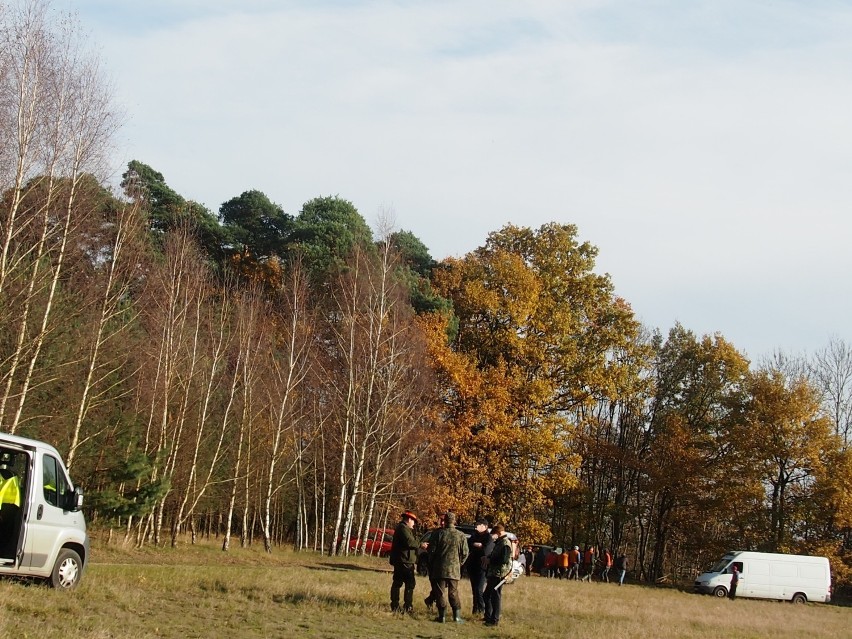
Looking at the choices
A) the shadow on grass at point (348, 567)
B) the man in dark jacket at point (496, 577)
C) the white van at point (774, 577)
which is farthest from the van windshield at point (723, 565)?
the man in dark jacket at point (496, 577)

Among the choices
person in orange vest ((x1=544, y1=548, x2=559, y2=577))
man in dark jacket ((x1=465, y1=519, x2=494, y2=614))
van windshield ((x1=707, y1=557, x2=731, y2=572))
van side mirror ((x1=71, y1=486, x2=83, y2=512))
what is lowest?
person in orange vest ((x1=544, y1=548, x2=559, y2=577))

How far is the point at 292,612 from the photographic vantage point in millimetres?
14195

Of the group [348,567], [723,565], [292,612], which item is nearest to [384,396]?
[348,567]

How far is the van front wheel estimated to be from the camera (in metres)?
12.5

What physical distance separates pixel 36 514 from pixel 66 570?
50.0 inches

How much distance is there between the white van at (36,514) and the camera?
38.9ft

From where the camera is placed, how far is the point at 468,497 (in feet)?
126

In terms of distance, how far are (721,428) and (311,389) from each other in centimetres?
2213

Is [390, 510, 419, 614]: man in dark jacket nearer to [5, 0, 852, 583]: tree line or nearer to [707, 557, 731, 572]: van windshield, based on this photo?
[5, 0, 852, 583]: tree line

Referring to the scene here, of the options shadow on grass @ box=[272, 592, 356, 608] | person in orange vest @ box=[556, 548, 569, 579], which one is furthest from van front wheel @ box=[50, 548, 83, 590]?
person in orange vest @ box=[556, 548, 569, 579]

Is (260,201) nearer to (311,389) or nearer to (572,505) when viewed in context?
(311,389)

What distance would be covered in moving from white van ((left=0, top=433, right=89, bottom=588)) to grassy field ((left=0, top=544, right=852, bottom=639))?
0.35 meters

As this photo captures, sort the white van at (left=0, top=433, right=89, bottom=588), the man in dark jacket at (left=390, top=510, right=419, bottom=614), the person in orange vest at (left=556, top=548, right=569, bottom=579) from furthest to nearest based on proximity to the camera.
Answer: the person in orange vest at (left=556, top=548, right=569, bottom=579)
the man in dark jacket at (left=390, top=510, right=419, bottom=614)
the white van at (left=0, top=433, right=89, bottom=588)

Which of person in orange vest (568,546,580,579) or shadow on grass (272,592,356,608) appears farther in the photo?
person in orange vest (568,546,580,579)
